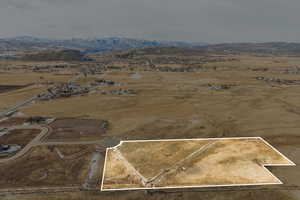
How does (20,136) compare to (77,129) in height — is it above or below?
below

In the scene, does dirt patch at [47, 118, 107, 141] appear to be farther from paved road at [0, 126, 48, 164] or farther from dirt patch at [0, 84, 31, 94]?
dirt patch at [0, 84, 31, 94]

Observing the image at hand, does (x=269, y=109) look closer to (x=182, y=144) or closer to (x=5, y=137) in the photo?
(x=182, y=144)

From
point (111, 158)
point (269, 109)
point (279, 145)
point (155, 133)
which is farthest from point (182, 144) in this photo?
point (269, 109)

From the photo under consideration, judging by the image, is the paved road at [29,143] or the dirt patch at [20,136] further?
the dirt patch at [20,136]

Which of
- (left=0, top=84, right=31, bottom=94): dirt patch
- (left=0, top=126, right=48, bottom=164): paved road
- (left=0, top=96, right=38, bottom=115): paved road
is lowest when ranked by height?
(left=0, top=126, right=48, bottom=164): paved road

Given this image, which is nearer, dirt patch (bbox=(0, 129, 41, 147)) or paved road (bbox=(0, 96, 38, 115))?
dirt patch (bbox=(0, 129, 41, 147))

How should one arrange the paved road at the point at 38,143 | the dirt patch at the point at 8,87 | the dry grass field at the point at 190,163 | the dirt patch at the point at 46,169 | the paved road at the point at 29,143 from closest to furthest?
the dry grass field at the point at 190,163 → the dirt patch at the point at 46,169 → the paved road at the point at 29,143 → the paved road at the point at 38,143 → the dirt patch at the point at 8,87

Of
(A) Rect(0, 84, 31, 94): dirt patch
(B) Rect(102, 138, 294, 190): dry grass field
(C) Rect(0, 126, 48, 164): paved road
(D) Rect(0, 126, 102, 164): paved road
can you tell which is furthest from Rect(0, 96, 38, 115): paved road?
(B) Rect(102, 138, 294, 190): dry grass field

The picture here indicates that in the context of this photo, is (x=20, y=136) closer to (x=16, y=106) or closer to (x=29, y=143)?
(x=29, y=143)

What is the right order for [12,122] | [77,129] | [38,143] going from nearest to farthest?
[38,143], [77,129], [12,122]

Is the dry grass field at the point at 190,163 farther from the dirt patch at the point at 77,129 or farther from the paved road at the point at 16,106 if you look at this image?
the paved road at the point at 16,106

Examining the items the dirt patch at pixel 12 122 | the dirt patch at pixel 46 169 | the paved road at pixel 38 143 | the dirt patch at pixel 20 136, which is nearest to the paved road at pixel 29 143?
the paved road at pixel 38 143

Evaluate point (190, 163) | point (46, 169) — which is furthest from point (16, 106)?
point (190, 163)

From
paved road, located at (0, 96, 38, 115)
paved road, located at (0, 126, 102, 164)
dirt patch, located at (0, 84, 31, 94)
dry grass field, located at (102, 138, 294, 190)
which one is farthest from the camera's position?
dirt patch, located at (0, 84, 31, 94)
